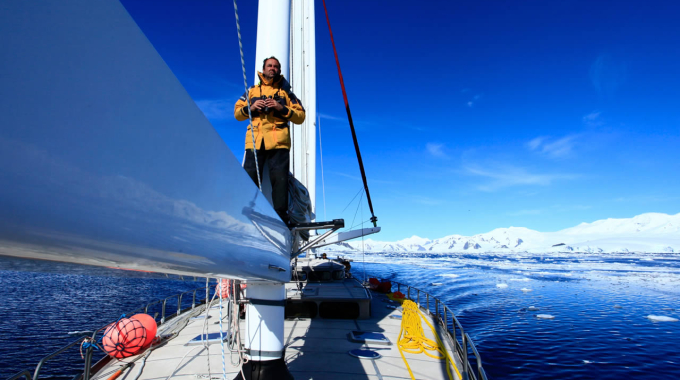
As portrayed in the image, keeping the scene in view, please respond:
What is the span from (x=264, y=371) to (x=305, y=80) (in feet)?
39.0

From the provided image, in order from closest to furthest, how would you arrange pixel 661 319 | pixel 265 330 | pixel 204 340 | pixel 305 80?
pixel 265 330 < pixel 204 340 < pixel 305 80 < pixel 661 319

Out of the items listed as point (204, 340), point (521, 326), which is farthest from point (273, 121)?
point (521, 326)

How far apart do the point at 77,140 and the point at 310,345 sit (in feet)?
28.5

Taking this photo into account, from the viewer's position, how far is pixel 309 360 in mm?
7465

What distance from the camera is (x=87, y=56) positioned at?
28.1 inches

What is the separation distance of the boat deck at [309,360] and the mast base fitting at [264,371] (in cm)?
147

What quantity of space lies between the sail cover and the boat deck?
500 centimetres

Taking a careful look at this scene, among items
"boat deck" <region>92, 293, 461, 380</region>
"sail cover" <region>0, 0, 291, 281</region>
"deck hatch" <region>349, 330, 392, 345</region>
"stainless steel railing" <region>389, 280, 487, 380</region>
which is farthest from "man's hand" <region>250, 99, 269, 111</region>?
"deck hatch" <region>349, 330, 392, 345</region>

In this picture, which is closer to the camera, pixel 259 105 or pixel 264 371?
pixel 259 105

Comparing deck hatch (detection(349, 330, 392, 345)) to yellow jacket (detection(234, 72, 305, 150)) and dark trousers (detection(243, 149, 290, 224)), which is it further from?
yellow jacket (detection(234, 72, 305, 150))

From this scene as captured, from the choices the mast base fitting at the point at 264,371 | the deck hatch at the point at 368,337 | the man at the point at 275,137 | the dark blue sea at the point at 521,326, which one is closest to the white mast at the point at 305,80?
Result: the deck hatch at the point at 368,337

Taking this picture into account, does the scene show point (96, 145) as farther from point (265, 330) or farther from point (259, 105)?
point (265, 330)

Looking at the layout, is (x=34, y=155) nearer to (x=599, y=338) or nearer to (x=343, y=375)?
(x=343, y=375)

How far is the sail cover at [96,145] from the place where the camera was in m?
0.59
